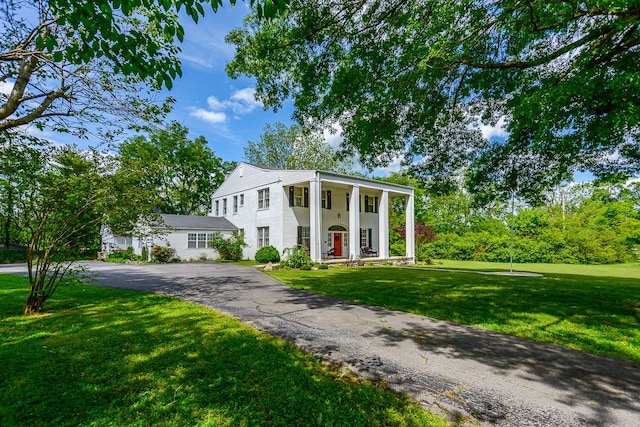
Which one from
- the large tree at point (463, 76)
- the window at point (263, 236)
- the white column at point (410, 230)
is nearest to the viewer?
the large tree at point (463, 76)

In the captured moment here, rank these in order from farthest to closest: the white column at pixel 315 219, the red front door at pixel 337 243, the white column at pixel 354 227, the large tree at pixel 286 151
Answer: the large tree at pixel 286 151 < the red front door at pixel 337 243 < the white column at pixel 354 227 < the white column at pixel 315 219

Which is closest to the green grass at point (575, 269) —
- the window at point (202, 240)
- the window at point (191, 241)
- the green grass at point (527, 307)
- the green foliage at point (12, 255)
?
the green grass at point (527, 307)

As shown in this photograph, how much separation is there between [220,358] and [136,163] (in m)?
6.00

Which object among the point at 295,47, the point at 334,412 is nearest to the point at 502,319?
the point at 334,412

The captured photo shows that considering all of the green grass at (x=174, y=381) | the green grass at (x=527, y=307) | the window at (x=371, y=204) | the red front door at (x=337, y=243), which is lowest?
the green grass at (x=527, y=307)

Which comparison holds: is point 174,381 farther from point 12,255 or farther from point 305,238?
point 12,255

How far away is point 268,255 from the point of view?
64.4 feet

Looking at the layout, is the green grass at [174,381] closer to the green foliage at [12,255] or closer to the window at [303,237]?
the window at [303,237]

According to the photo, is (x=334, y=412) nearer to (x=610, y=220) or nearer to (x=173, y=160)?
(x=173, y=160)

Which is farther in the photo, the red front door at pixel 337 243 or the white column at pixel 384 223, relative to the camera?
the red front door at pixel 337 243

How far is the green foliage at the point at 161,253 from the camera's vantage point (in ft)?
68.4

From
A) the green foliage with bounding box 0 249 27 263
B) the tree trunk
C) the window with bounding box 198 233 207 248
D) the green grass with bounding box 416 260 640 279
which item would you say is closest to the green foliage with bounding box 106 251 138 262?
the window with bounding box 198 233 207 248

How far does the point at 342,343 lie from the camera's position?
486 centimetres

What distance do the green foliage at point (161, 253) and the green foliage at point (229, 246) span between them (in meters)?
3.04
